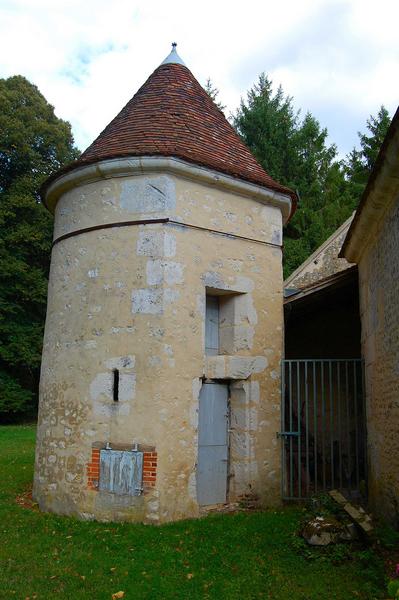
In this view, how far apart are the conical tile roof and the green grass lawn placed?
4.60 metres

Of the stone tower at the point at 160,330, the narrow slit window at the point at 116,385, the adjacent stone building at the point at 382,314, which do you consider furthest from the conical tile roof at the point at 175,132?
the narrow slit window at the point at 116,385

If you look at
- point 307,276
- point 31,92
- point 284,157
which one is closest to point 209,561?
point 307,276

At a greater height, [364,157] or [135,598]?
[364,157]

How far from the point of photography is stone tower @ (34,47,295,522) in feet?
20.8

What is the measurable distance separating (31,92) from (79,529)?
19.8 m

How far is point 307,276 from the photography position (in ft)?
38.8

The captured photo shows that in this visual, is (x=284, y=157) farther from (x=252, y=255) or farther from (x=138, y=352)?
(x=138, y=352)

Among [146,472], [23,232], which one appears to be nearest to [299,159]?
[23,232]

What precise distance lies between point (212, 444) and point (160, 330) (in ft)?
5.69

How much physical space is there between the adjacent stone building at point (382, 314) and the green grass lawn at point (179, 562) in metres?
1.07

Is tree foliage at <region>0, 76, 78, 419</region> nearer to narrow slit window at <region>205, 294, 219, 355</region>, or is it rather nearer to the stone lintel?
narrow slit window at <region>205, 294, 219, 355</region>

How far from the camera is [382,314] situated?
5961mm

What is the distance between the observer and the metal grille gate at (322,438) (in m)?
7.23

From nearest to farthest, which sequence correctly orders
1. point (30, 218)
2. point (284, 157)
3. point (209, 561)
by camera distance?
point (209, 561) < point (30, 218) < point (284, 157)
